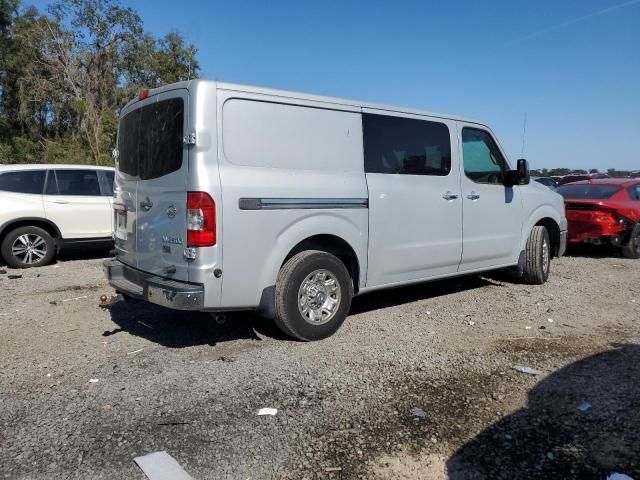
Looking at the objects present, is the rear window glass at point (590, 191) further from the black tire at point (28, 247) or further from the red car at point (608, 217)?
the black tire at point (28, 247)

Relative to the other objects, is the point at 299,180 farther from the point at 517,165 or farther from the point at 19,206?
the point at 19,206

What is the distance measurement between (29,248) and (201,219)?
6.18 meters

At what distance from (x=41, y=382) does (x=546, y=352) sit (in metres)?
4.22

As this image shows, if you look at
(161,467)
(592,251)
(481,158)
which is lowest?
(161,467)

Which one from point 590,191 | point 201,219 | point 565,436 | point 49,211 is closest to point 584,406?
point 565,436

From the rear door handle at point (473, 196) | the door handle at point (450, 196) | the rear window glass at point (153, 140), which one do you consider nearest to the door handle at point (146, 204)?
the rear window glass at point (153, 140)

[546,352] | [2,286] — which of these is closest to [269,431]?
[546,352]

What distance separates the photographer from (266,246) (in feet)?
14.8

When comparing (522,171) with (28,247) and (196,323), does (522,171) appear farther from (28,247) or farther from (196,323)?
(28,247)

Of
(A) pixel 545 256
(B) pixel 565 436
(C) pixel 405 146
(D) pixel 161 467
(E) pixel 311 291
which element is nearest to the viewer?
(D) pixel 161 467

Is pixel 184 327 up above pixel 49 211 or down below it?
below

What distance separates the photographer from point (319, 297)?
4977 mm

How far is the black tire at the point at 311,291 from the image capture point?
468 centimetres

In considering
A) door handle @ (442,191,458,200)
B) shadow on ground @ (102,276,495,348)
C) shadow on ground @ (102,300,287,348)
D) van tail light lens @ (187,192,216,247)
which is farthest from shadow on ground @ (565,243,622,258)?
van tail light lens @ (187,192,216,247)
